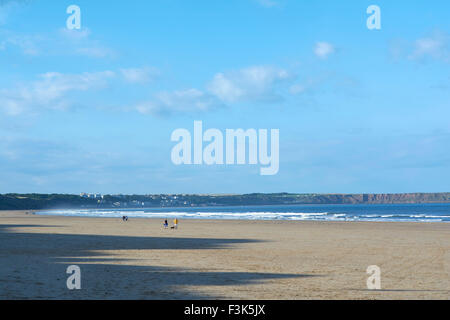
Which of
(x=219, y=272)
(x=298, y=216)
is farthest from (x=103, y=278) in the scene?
(x=298, y=216)

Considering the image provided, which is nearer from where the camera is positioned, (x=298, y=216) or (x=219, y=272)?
(x=219, y=272)

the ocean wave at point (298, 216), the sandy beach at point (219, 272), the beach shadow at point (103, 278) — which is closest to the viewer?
the beach shadow at point (103, 278)

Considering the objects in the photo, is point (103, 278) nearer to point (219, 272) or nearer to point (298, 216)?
point (219, 272)

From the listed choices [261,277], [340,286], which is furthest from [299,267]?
[340,286]

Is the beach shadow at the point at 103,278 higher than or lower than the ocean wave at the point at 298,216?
higher

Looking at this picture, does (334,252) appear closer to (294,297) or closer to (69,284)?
(294,297)

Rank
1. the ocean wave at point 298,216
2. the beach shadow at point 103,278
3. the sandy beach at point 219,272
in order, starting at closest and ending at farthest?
the beach shadow at point 103,278 → the sandy beach at point 219,272 → the ocean wave at point 298,216

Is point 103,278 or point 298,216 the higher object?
point 103,278

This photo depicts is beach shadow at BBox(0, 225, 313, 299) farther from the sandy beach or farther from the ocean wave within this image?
the ocean wave

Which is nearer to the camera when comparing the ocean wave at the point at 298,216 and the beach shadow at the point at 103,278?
the beach shadow at the point at 103,278

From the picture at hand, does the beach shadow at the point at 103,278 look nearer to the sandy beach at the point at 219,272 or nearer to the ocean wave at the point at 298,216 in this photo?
the sandy beach at the point at 219,272

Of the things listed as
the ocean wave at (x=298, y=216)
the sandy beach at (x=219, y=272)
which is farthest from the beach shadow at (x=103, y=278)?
the ocean wave at (x=298, y=216)

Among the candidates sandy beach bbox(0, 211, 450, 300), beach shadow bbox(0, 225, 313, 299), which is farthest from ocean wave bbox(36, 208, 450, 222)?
beach shadow bbox(0, 225, 313, 299)
